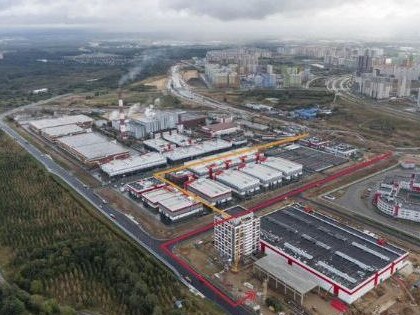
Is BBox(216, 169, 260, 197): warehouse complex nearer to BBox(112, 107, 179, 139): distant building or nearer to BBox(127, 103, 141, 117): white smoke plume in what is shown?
BBox(112, 107, 179, 139): distant building

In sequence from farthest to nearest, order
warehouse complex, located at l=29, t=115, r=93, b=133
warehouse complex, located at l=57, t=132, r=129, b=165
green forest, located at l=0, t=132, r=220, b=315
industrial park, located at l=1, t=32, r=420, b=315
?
warehouse complex, located at l=29, t=115, r=93, b=133 → warehouse complex, located at l=57, t=132, r=129, b=165 → industrial park, located at l=1, t=32, r=420, b=315 → green forest, located at l=0, t=132, r=220, b=315

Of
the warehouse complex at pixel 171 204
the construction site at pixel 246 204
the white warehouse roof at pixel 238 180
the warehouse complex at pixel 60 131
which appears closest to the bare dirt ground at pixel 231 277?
the construction site at pixel 246 204

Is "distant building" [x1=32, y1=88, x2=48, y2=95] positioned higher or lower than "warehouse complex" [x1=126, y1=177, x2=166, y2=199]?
higher

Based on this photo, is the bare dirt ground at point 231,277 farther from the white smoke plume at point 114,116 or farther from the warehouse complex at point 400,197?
the white smoke plume at point 114,116

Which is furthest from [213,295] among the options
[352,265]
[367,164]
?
[367,164]

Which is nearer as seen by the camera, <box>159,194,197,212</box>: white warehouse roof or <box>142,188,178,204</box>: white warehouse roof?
<box>159,194,197,212</box>: white warehouse roof

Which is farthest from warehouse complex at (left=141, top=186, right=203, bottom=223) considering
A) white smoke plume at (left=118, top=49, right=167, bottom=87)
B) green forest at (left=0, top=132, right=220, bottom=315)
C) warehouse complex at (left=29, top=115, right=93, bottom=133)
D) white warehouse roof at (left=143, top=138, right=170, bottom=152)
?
white smoke plume at (left=118, top=49, right=167, bottom=87)

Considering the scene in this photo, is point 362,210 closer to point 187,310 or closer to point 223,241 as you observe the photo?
point 223,241

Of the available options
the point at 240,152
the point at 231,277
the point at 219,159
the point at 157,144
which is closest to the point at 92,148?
the point at 157,144
